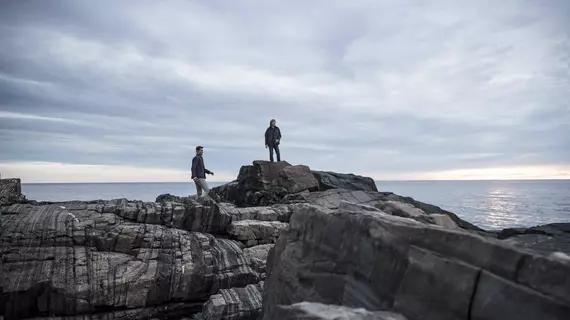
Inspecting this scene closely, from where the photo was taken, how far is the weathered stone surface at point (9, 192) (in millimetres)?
18438

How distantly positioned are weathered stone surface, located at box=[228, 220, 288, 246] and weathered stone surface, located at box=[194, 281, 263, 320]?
4807 millimetres

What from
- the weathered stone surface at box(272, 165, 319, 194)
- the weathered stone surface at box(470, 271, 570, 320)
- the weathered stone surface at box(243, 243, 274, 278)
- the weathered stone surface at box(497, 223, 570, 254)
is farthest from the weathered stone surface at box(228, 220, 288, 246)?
the weathered stone surface at box(470, 271, 570, 320)

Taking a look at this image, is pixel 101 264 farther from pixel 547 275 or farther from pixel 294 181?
pixel 294 181

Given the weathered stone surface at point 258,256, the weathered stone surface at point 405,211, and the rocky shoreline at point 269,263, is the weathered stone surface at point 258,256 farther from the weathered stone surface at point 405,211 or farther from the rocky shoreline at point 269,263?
the weathered stone surface at point 405,211

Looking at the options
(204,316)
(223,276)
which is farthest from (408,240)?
(223,276)

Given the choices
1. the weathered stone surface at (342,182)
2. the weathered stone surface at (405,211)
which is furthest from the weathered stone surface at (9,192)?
the weathered stone surface at (342,182)

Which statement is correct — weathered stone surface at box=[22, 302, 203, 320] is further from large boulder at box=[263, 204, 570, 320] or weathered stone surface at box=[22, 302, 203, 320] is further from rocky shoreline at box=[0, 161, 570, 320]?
large boulder at box=[263, 204, 570, 320]

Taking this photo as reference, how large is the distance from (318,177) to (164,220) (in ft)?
53.7

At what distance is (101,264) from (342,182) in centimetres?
2191

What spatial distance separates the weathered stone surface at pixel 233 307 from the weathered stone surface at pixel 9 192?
40.8 feet

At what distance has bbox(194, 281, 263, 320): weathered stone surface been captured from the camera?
44.4ft

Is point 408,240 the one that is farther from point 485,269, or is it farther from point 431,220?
point 431,220

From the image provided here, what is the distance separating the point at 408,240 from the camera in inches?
293

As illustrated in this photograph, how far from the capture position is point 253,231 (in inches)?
785
